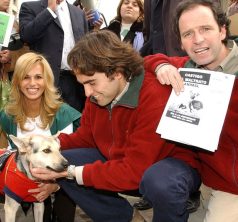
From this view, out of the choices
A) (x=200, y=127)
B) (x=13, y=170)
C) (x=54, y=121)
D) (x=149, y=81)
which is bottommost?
(x=13, y=170)

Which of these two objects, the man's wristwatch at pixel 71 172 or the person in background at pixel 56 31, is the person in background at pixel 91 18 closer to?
the person in background at pixel 56 31

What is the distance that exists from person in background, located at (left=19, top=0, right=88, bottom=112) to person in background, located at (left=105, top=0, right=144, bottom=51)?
387 millimetres

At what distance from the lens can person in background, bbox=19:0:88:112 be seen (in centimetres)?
358

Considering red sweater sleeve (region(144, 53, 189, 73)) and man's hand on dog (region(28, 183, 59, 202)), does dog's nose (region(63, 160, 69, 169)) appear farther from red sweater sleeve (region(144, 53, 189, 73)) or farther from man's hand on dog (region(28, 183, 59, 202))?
red sweater sleeve (region(144, 53, 189, 73))

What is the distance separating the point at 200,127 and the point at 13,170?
1356mm

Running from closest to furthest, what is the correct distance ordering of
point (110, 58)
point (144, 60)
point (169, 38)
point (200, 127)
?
point (200, 127) < point (110, 58) < point (144, 60) < point (169, 38)

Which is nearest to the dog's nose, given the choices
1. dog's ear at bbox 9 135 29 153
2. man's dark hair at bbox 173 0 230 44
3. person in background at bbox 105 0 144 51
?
dog's ear at bbox 9 135 29 153

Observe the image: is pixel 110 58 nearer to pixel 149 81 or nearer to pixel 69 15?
pixel 149 81

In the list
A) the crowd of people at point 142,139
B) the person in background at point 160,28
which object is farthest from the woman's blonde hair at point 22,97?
the person in background at point 160,28

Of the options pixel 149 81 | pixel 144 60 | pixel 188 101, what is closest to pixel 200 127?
pixel 188 101

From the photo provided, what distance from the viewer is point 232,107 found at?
1.95 meters

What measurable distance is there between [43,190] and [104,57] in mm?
1042

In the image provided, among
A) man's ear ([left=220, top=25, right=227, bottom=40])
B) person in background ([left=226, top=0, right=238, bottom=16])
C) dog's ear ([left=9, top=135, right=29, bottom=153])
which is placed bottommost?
dog's ear ([left=9, top=135, right=29, bottom=153])

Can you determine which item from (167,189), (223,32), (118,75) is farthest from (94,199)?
(223,32)
